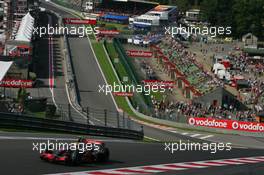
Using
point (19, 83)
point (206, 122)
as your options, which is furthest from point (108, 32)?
point (206, 122)

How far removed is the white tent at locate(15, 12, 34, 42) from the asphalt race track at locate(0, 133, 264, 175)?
4037cm

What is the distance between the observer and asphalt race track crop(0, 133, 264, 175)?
16.3 metres

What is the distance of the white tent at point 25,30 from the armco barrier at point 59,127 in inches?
1346

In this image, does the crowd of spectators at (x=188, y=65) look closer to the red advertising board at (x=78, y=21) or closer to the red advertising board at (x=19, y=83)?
the red advertising board at (x=78, y=21)

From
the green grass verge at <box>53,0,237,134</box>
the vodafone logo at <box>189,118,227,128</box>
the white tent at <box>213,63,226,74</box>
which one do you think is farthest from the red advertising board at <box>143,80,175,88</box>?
the vodafone logo at <box>189,118,227,128</box>

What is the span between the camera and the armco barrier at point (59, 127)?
967 inches

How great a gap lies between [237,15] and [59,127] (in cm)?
9161

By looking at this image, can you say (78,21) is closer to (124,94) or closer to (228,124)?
(124,94)

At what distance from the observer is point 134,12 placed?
121188 millimetres

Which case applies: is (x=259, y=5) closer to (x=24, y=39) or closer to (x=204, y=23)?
(x=204, y=23)

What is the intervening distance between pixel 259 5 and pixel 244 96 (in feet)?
173

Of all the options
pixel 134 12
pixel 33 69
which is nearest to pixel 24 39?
pixel 33 69

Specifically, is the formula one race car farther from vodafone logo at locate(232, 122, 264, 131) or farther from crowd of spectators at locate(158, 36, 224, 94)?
crowd of spectators at locate(158, 36, 224, 94)

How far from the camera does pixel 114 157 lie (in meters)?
19.7
